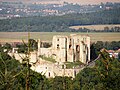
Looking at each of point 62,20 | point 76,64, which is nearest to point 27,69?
point 76,64

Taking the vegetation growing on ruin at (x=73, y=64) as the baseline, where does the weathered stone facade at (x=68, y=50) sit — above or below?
above

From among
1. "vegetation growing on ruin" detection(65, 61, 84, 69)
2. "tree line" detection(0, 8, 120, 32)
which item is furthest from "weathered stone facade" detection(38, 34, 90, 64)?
"tree line" detection(0, 8, 120, 32)

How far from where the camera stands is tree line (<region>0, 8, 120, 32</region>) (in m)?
56.8

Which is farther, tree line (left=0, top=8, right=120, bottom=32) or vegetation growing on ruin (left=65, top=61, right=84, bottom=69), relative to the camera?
tree line (left=0, top=8, right=120, bottom=32)

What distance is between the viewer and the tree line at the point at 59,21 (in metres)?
56.8

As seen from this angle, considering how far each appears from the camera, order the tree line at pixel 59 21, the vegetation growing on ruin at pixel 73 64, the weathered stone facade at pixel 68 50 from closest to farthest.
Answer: the vegetation growing on ruin at pixel 73 64, the weathered stone facade at pixel 68 50, the tree line at pixel 59 21

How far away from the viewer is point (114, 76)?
933cm

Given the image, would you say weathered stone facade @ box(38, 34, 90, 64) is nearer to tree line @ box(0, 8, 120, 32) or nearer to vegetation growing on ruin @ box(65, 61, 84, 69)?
vegetation growing on ruin @ box(65, 61, 84, 69)

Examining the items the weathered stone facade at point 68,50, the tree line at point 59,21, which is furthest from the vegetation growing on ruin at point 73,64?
the tree line at point 59,21

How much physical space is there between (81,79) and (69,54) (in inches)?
151

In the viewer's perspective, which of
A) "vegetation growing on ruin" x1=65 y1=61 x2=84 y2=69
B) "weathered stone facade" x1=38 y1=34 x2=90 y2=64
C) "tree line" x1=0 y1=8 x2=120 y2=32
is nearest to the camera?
"vegetation growing on ruin" x1=65 y1=61 x2=84 y2=69

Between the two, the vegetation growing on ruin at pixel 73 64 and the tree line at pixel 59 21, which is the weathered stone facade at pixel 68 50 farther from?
the tree line at pixel 59 21

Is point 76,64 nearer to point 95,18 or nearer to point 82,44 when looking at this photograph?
point 82,44

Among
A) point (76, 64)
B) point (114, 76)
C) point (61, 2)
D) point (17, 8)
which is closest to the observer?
point (114, 76)
